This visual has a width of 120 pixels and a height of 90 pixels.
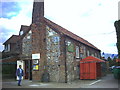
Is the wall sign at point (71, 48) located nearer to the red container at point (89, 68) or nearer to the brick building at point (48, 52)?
the brick building at point (48, 52)

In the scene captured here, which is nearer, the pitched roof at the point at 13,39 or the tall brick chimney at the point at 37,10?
the tall brick chimney at the point at 37,10

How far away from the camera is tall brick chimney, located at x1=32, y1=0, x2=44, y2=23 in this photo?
21391 mm

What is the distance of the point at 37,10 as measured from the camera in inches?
848

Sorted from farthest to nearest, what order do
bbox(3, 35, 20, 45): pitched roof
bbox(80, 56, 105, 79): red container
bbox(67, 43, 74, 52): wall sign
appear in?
bbox(3, 35, 20, 45): pitched roof → bbox(80, 56, 105, 79): red container → bbox(67, 43, 74, 52): wall sign

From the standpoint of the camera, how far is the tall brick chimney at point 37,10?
2139cm

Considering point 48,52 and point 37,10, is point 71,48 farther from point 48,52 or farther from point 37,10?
point 37,10

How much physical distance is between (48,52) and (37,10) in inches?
199

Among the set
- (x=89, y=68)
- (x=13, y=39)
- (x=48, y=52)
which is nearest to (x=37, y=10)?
(x=48, y=52)

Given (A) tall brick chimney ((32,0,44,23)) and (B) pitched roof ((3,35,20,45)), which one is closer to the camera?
(A) tall brick chimney ((32,0,44,23))

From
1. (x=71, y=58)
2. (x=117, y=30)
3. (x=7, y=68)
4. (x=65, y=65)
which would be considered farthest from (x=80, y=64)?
(x=7, y=68)

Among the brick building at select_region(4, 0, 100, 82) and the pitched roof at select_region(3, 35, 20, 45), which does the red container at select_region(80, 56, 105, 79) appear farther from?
the pitched roof at select_region(3, 35, 20, 45)

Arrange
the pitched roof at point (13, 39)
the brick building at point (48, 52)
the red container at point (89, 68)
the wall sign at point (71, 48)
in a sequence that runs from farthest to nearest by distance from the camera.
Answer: the pitched roof at point (13, 39) → the red container at point (89, 68) → the wall sign at point (71, 48) → the brick building at point (48, 52)

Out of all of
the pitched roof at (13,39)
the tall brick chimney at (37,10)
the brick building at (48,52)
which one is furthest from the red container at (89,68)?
the pitched roof at (13,39)

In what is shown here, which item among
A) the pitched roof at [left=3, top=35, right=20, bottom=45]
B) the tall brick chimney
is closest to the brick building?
the tall brick chimney
